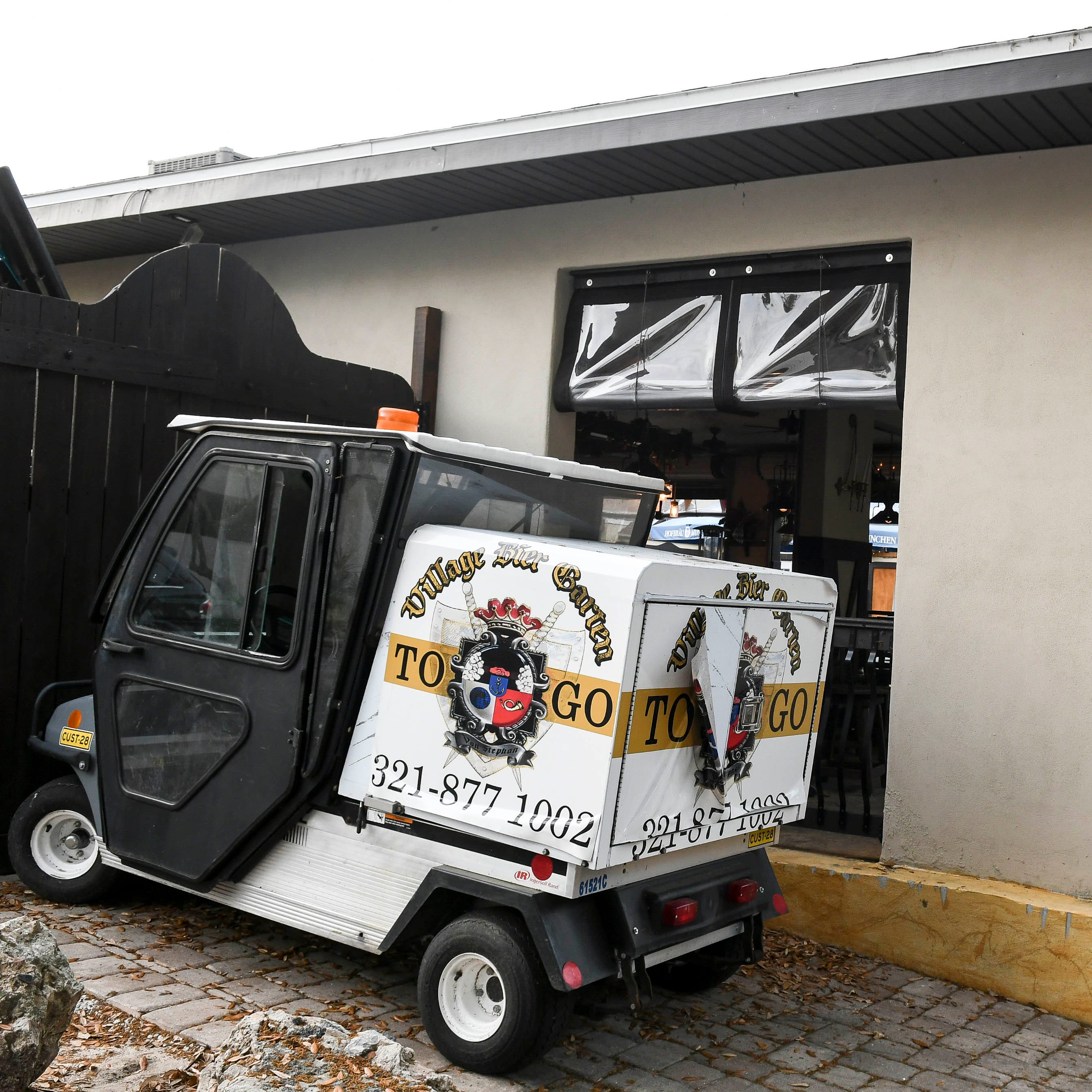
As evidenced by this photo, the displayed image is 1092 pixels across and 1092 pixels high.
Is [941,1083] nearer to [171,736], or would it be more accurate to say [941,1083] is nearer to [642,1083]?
[642,1083]

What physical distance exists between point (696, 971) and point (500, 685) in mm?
1865

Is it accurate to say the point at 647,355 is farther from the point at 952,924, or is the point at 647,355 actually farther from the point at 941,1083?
the point at 941,1083

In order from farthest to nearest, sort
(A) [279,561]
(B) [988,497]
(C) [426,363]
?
(C) [426,363], (B) [988,497], (A) [279,561]

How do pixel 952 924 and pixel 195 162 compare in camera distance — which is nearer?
pixel 952 924

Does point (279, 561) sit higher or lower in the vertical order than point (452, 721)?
higher

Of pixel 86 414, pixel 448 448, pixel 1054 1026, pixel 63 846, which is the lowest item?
pixel 1054 1026

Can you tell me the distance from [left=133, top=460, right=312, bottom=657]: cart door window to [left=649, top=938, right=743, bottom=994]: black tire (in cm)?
212

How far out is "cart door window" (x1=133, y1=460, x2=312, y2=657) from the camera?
4.61 m

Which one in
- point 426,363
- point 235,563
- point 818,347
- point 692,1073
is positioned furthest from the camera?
point 426,363

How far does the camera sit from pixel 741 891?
4.50 metres

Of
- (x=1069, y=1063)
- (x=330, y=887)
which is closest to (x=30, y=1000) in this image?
(x=330, y=887)

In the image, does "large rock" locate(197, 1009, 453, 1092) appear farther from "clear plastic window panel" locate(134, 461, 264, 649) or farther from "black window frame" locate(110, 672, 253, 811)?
"clear plastic window panel" locate(134, 461, 264, 649)

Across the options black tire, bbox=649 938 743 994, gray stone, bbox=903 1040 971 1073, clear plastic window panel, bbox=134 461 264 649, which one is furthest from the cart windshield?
gray stone, bbox=903 1040 971 1073

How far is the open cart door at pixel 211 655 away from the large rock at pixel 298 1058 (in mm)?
1392
